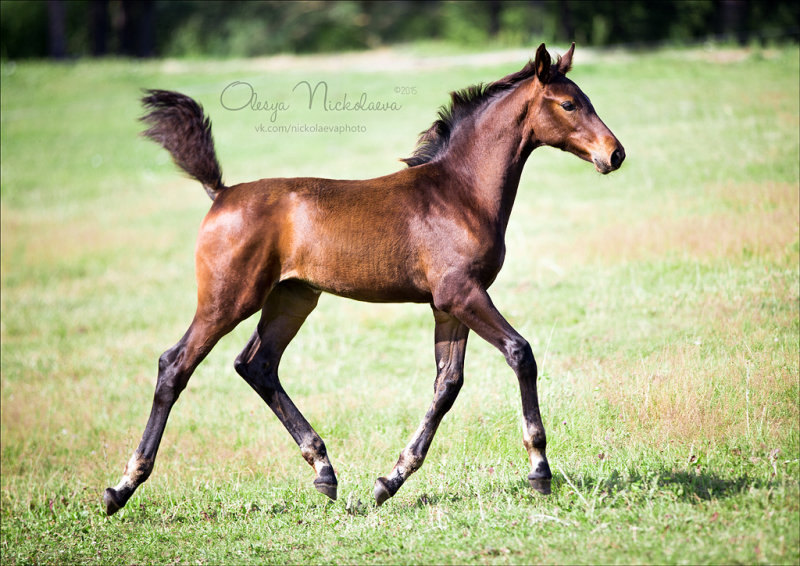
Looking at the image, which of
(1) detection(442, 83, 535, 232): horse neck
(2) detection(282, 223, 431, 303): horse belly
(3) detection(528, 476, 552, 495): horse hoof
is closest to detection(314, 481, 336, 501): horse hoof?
(2) detection(282, 223, 431, 303): horse belly

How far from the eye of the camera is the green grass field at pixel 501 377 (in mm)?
5414

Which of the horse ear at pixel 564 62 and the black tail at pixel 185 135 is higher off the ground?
the horse ear at pixel 564 62

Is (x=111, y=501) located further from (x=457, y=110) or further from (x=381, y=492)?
(x=457, y=110)

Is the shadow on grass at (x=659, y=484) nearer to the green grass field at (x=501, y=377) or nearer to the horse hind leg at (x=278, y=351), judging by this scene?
the green grass field at (x=501, y=377)

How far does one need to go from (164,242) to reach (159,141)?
13388mm

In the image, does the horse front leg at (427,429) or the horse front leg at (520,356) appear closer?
the horse front leg at (520,356)

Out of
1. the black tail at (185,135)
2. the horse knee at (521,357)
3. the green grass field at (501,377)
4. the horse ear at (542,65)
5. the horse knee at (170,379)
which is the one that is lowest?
the green grass field at (501,377)

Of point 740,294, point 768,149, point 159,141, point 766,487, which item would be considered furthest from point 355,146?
point 766,487

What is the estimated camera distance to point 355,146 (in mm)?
22797

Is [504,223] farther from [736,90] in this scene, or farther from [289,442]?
[736,90]

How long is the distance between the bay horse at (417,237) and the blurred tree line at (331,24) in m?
30.4

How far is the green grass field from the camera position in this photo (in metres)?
5.41

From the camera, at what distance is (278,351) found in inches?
→ 252

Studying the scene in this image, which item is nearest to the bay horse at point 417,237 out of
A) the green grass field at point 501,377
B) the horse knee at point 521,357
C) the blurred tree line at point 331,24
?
the horse knee at point 521,357
